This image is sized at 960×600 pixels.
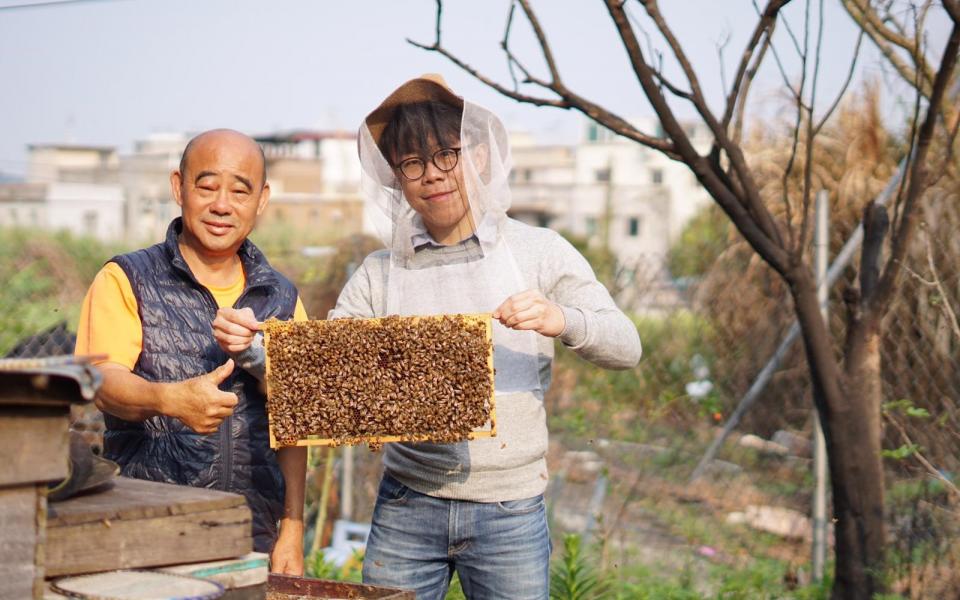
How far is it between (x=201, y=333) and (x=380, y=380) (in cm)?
54

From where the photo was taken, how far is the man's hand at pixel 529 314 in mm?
2992

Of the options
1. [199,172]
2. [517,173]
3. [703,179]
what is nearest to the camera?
[199,172]

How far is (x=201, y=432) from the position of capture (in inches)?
114

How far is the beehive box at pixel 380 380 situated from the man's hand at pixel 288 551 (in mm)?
386

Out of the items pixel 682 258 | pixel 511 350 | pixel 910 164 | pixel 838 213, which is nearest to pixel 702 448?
pixel 682 258

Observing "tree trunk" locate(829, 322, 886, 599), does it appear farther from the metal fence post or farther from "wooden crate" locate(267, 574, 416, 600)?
"wooden crate" locate(267, 574, 416, 600)

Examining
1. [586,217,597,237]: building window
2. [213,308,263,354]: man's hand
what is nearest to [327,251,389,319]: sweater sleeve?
[213,308,263,354]: man's hand

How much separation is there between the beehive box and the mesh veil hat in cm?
72

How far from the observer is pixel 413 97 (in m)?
3.43

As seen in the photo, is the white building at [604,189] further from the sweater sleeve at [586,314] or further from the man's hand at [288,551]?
the man's hand at [288,551]

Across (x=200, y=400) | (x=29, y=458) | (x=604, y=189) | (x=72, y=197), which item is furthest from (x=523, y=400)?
(x=604, y=189)

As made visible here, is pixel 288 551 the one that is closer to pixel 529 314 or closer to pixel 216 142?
pixel 529 314

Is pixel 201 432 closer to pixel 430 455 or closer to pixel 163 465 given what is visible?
pixel 163 465

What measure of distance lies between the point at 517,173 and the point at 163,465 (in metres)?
69.9
